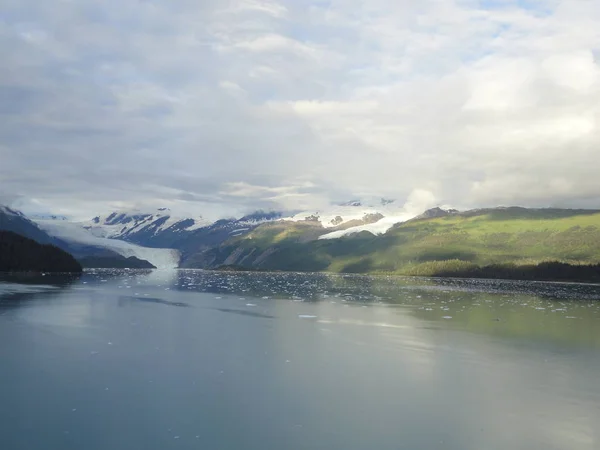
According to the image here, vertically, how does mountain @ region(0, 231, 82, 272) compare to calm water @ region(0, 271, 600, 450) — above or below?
above

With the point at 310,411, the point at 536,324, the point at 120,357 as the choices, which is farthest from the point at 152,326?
the point at 536,324

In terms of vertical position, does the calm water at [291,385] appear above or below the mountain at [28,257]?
below

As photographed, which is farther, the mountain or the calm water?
the mountain

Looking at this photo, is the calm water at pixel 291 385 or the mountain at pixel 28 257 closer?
the calm water at pixel 291 385

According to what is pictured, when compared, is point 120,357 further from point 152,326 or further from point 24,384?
point 152,326
